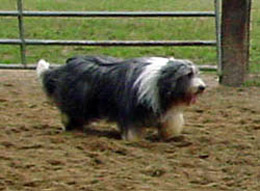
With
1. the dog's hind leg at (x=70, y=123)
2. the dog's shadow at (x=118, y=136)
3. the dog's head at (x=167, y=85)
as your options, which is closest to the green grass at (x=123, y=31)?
the dog's shadow at (x=118, y=136)

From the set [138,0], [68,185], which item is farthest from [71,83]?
[138,0]

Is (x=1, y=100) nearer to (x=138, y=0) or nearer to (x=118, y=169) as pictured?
(x=118, y=169)

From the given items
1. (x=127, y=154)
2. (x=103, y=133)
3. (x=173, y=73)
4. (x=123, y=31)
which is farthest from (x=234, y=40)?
(x=123, y=31)

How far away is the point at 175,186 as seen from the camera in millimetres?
5816

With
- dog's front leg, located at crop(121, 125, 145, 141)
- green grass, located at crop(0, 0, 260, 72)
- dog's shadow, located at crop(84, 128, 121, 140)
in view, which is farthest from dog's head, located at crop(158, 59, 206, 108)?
green grass, located at crop(0, 0, 260, 72)

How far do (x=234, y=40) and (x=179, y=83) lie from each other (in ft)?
10.7

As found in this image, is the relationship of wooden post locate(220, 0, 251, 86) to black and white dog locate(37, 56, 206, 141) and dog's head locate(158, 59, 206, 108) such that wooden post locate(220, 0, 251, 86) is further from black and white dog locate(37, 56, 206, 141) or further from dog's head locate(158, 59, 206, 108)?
dog's head locate(158, 59, 206, 108)

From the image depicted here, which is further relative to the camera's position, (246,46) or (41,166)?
(246,46)

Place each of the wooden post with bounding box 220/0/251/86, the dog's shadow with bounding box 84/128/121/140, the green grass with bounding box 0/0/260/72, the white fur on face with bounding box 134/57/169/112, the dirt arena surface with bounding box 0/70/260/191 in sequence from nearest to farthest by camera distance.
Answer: the dirt arena surface with bounding box 0/70/260/191 → the white fur on face with bounding box 134/57/169/112 → the dog's shadow with bounding box 84/128/121/140 → the wooden post with bounding box 220/0/251/86 → the green grass with bounding box 0/0/260/72

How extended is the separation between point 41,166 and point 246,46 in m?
4.62

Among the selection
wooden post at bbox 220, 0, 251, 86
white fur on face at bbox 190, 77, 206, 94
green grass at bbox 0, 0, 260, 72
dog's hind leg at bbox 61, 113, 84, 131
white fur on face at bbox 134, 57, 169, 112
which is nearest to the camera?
white fur on face at bbox 190, 77, 206, 94

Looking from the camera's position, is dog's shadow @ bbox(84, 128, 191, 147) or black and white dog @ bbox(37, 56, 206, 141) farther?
dog's shadow @ bbox(84, 128, 191, 147)

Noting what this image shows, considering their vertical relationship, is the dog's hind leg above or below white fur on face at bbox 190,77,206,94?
below

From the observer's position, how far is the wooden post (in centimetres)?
995
